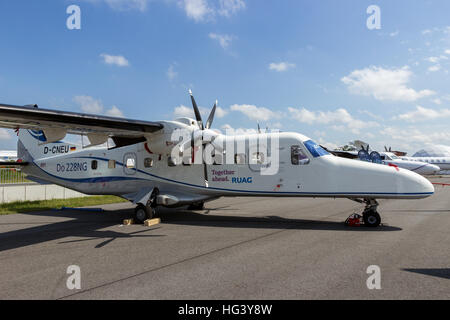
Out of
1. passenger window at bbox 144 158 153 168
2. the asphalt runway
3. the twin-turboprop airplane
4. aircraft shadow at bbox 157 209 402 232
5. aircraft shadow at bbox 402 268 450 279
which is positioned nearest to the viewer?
the asphalt runway

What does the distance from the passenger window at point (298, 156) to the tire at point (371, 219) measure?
2.31 meters

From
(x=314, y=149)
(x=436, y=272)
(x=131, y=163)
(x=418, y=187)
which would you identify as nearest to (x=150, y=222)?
(x=131, y=163)

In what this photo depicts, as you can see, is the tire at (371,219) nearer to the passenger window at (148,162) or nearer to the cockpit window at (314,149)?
the cockpit window at (314,149)

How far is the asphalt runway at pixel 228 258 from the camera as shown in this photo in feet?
14.8

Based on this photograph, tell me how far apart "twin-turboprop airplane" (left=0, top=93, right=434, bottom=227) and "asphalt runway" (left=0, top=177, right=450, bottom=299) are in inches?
40.7

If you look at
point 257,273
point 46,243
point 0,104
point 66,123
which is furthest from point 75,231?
point 257,273

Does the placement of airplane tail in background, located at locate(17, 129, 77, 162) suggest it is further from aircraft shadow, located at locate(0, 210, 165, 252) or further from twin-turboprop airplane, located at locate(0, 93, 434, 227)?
aircraft shadow, located at locate(0, 210, 165, 252)

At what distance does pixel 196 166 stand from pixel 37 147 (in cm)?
831

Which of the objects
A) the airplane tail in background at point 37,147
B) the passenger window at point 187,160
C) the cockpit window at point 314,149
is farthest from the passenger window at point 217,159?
the airplane tail in background at point 37,147

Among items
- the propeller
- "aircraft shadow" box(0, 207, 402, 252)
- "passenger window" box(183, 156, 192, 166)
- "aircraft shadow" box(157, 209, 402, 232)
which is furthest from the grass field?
the propeller

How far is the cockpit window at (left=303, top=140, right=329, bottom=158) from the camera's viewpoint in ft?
32.4

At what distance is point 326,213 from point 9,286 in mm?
10201

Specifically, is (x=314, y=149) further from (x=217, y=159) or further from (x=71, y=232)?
(x=71, y=232)

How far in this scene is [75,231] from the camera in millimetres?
9375
